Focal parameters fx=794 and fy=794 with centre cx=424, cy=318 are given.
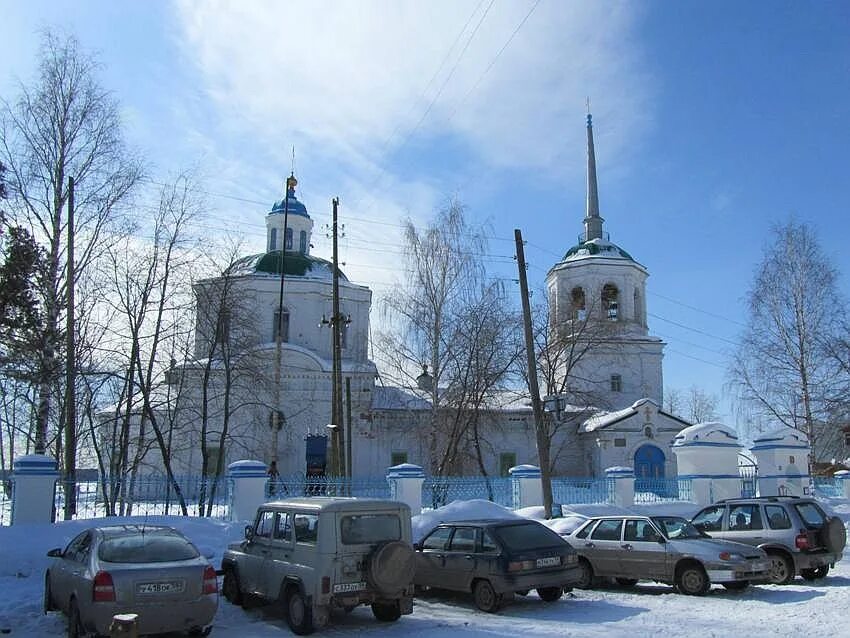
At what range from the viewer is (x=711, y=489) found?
2206cm

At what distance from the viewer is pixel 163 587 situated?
8.42 m

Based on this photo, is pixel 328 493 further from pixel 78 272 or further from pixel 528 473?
pixel 78 272

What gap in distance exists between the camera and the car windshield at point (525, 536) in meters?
11.0

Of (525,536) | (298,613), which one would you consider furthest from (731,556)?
(298,613)

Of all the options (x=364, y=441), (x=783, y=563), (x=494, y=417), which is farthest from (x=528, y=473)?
(x=364, y=441)

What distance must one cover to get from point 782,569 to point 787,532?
58 centimetres

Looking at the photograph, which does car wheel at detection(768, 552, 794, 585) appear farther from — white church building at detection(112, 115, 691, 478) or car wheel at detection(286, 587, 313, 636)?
white church building at detection(112, 115, 691, 478)

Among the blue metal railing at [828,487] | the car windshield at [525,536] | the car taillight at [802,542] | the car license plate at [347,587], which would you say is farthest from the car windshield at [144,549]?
the blue metal railing at [828,487]

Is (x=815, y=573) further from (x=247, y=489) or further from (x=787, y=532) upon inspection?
(x=247, y=489)

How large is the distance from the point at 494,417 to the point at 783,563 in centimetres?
2007

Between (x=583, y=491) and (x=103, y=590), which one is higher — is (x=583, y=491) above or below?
above

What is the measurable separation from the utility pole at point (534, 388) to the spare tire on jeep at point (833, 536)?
243 inches

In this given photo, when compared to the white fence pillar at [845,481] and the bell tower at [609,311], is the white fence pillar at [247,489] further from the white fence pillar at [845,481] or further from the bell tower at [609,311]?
the bell tower at [609,311]

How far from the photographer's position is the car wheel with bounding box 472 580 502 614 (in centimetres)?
1056
